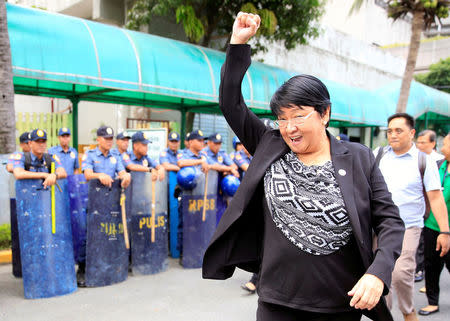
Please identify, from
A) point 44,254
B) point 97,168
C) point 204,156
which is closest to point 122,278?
point 44,254

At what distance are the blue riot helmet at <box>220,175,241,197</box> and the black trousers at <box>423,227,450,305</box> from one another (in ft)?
8.37

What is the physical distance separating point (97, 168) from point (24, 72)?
254cm

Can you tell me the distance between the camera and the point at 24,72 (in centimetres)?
589

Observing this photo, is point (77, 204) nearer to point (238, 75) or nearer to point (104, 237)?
point (104, 237)

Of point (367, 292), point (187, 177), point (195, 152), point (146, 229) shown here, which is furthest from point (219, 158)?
point (367, 292)

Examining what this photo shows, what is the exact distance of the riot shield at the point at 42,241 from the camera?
387 centimetres

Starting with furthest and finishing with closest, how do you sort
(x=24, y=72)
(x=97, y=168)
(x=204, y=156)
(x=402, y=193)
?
(x=24, y=72) → (x=204, y=156) → (x=97, y=168) → (x=402, y=193)

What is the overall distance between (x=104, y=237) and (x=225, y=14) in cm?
797

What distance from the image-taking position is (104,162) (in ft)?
15.3

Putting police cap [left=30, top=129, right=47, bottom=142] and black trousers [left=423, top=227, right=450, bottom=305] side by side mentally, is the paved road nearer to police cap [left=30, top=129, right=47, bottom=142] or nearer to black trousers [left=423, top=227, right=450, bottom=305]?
black trousers [left=423, top=227, right=450, bottom=305]

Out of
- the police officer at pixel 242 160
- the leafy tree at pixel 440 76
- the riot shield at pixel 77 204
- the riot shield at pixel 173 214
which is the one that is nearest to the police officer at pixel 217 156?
the police officer at pixel 242 160

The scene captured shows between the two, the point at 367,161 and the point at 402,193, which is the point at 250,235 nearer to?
the point at 367,161

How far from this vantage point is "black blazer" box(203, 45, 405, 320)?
4.89 ft

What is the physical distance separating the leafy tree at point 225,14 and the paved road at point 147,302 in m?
6.91
